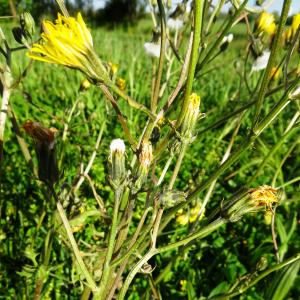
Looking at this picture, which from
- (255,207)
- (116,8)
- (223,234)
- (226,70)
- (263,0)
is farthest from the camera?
(116,8)

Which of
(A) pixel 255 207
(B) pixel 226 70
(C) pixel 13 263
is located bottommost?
(B) pixel 226 70

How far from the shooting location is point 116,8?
A: 15.0 m

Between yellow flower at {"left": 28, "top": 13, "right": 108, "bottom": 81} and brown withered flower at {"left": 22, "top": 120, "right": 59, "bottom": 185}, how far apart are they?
0.46 ft

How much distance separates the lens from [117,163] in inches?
20.2

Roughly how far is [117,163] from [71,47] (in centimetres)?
15

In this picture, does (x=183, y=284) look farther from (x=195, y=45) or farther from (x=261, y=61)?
(x=195, y=45)

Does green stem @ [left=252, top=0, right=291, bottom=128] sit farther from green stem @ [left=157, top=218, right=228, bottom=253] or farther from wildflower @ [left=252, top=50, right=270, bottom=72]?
wildflower @ [left=252, top=50, right=270, bottom=72]

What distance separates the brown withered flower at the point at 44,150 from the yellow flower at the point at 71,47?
140 millimetres

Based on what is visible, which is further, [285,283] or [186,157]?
[186,157]

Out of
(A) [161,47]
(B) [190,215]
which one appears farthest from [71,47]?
(B) [190,215]

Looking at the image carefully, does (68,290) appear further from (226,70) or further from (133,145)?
(226,70)

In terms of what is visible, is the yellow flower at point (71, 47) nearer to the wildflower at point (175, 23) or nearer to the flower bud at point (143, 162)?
the flower bud at point (143, 162)

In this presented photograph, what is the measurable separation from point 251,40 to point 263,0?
0.14 m

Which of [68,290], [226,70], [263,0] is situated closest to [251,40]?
[263,0]
